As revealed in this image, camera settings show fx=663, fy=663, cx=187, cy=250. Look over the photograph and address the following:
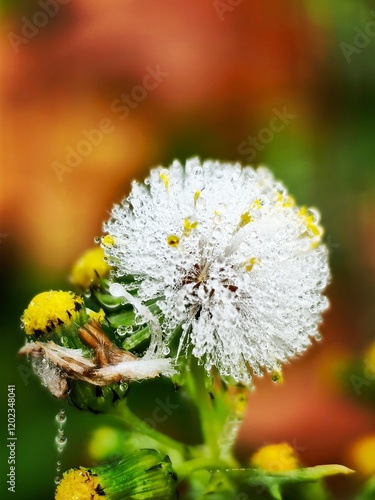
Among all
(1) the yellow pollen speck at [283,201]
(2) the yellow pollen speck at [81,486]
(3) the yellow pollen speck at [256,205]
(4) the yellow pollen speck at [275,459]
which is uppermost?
(1) the yellow pollen speck at [283,201]

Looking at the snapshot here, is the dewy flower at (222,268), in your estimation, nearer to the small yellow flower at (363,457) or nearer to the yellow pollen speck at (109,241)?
the yellow pollen speck at (109,241)

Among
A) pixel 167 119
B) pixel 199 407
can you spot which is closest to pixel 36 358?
pixel 199 407

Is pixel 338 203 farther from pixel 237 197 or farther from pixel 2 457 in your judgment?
pixel 2 457

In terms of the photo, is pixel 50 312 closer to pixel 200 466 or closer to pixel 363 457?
pixel 200 466

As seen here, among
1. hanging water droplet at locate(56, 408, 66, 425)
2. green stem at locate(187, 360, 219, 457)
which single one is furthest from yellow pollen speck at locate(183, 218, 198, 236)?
hanging water droplet at locate(56, 408, 66, 425)

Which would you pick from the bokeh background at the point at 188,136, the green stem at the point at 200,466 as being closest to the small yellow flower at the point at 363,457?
the bokeh background at the point at 188,136

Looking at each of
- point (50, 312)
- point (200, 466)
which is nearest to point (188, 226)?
point (50, 312)
